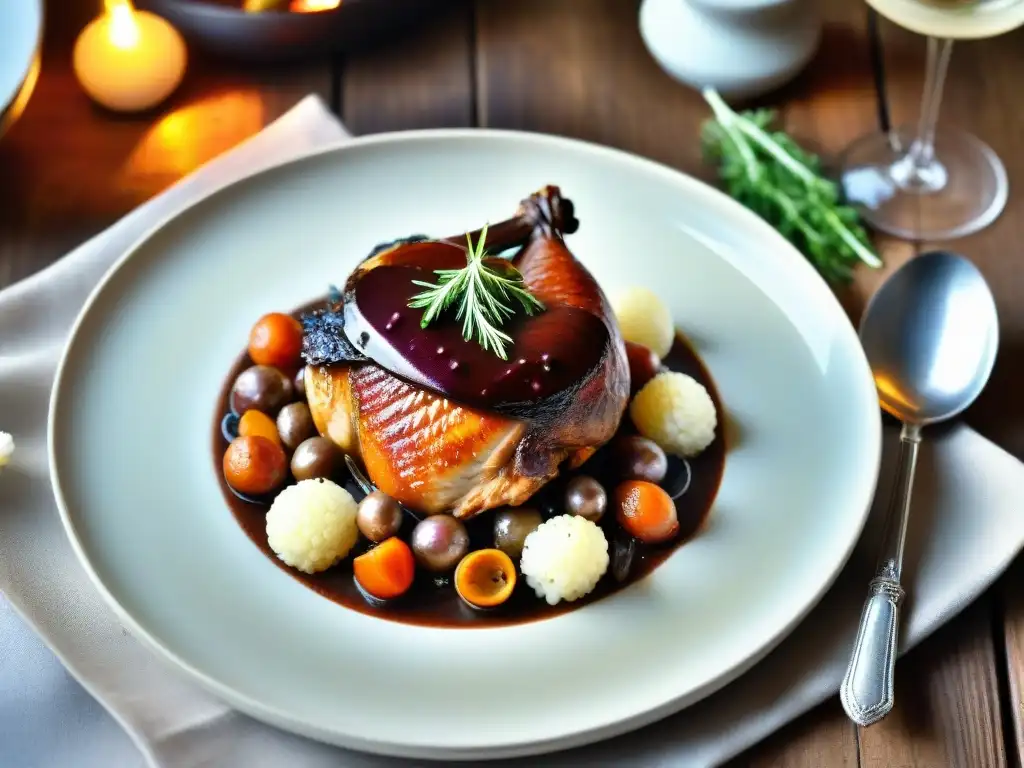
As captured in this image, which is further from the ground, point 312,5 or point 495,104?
point 312,5

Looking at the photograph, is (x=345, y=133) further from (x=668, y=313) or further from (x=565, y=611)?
(x=565, y=611)

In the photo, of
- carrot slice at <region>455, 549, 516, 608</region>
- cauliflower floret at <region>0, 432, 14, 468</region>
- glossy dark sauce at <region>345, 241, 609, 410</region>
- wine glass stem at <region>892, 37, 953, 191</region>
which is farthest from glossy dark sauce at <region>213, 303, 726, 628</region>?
wine glass stem at <region>892, 37, 953, 191</region>

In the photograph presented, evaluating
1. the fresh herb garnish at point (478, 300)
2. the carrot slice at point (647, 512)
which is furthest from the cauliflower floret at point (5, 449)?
the carrot slice at point (647, 512)

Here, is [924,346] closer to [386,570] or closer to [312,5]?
[386,570]

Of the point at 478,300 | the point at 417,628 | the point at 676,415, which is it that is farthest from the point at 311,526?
the point at 676,415

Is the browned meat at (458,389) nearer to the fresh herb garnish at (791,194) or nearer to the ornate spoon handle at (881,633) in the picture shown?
the ornate spoon handle at (881,633)

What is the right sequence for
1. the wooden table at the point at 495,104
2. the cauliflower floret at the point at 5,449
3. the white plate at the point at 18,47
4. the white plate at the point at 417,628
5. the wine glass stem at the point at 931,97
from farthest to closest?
1. the wooden table at the point at 495,104
2. the wine glass stem at the point at 931,97
3. the white plate at the point at 18,47
4. the cauliflower floret at the point at 5,449
5. the white plate at the point at 417,628

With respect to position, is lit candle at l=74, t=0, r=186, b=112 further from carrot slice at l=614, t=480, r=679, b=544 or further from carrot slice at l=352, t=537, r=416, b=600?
carrot slice at l=614, t=480, r=679, b=544
